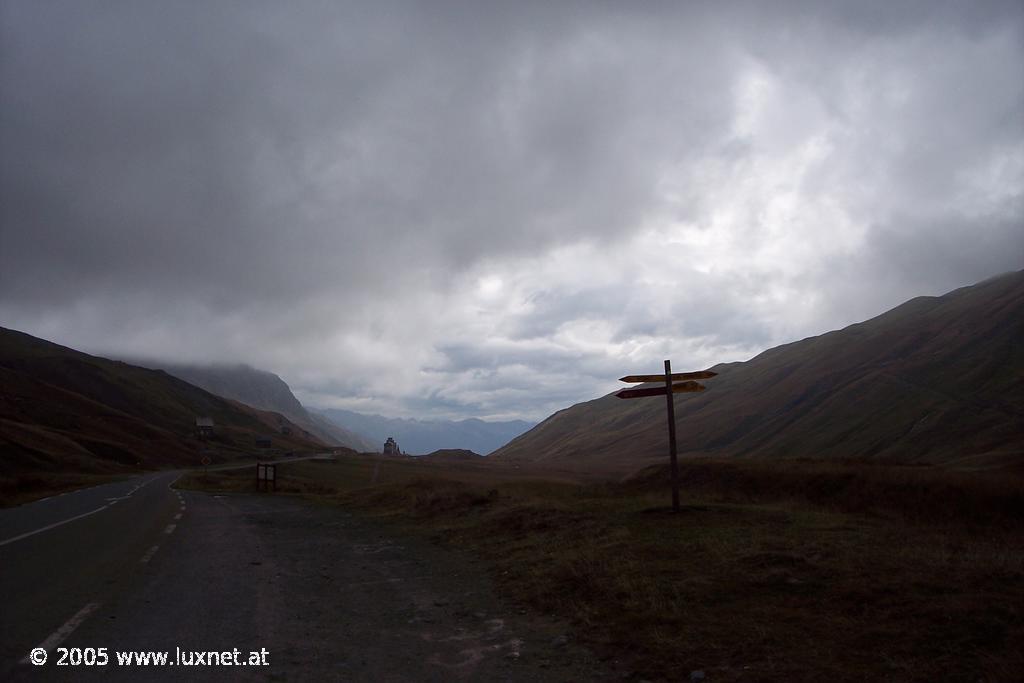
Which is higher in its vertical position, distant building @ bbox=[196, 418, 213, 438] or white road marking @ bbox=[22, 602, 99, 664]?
distant building @ bbox=[196, 418, 213, 438]

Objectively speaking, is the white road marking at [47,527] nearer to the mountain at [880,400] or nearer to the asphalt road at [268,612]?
the asphalt road at [268,612]

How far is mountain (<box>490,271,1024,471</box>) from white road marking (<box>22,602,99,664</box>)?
54.6 m

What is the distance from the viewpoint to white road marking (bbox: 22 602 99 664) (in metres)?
7.82

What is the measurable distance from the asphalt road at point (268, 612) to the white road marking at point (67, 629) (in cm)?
2

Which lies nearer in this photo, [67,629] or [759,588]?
[67,629]

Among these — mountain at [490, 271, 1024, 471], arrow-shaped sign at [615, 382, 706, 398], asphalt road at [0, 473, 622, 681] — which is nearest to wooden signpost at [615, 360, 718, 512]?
arrow-shaped sign at [615, 382, 706, 398]

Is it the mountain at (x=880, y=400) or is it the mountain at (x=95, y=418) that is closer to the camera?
the mountain at (x=95, y=418)

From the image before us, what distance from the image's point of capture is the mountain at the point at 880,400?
290 ft

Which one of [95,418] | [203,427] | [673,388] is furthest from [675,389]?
[203,427]

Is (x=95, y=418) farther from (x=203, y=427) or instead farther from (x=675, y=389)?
(x=675, y=389)

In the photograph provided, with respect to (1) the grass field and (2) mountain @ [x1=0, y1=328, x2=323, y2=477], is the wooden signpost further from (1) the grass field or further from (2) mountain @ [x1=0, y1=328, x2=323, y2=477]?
(2) mountain @ [x1=0, y1=328, x2=323, y2=477]

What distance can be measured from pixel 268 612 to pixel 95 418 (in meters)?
119

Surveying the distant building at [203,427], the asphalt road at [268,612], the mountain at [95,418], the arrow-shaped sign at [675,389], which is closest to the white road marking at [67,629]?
the asphalt road at [268,612]

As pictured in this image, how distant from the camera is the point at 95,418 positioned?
10981cm
